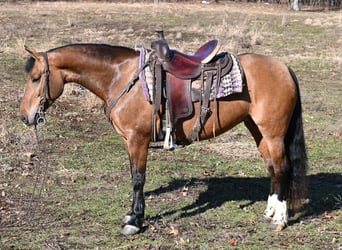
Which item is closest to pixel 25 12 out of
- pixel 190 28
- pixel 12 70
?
pixel 190 28

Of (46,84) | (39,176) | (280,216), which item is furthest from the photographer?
(39,176)

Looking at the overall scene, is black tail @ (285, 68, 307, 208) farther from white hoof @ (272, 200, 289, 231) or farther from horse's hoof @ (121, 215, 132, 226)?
horse's hoof @ (121, 215, 132, 226)

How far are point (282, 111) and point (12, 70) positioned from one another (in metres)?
9.71

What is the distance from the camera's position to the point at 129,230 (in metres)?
5.66

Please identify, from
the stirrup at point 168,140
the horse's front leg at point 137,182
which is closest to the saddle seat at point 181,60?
the stirrup at point 168,140

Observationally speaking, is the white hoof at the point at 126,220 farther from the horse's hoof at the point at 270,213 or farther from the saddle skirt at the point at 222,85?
the horse's hoof at the point at 270,213

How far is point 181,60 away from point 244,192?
2072mm

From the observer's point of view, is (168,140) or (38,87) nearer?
(38,87)

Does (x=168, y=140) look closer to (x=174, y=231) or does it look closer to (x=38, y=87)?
(x=174, y=231)

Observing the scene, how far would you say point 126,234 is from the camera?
5.65m

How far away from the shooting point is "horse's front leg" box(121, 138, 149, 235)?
18.6 ft

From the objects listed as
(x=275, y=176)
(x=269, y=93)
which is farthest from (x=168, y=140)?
(x=275, y=176)

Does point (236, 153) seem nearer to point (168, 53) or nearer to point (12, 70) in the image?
point (168, 53)

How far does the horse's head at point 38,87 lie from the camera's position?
5.41 metres
